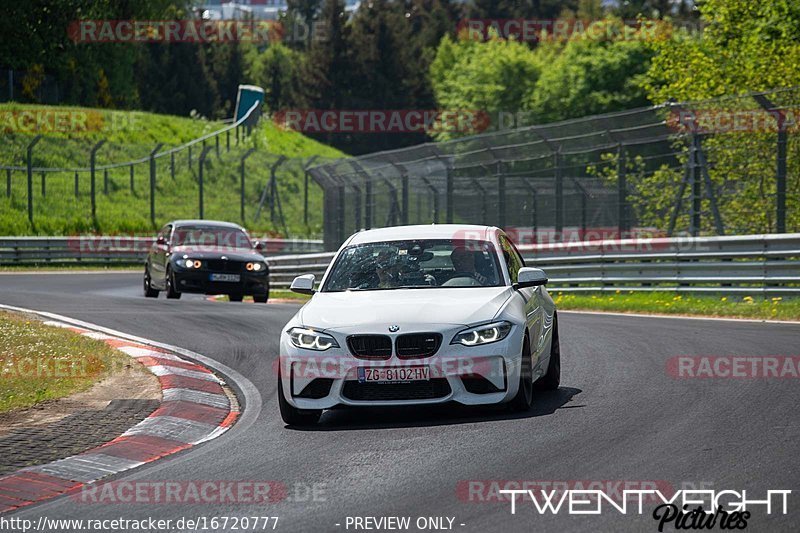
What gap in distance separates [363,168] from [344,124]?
70187 mm

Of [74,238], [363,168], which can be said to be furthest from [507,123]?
[363,168]

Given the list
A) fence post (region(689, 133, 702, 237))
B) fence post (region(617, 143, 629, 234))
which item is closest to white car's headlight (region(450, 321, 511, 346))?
fence post (region(689, 133, 702, 237))

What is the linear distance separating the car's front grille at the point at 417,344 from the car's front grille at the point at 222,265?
15.4 m

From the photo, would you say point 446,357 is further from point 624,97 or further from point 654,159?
point 624,97

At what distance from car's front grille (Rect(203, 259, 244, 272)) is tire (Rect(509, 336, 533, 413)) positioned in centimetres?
1518

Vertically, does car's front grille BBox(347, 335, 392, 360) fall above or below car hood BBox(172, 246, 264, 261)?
above

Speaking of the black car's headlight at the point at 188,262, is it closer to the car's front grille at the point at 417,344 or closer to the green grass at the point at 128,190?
the car's front grille at the point at 417,344

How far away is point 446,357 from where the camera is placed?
905cm

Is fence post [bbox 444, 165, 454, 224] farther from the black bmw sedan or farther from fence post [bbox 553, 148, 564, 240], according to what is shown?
the black bmw sedan

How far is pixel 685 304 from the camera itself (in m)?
19.5

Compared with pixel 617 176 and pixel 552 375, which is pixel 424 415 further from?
pixel 617 176

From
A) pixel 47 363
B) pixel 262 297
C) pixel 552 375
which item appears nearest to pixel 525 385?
pixel 552 375

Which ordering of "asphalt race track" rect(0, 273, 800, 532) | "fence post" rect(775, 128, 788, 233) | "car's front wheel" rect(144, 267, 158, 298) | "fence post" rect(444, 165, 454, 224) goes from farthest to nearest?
"fence post" rect(444, 165, 454, 224)
"car's front wheel" rect(144, 267, 158, 298)
"fence post" rect(775, 128, 788, 233)
"asphalt race track" rect(0, 273, 800, 532)

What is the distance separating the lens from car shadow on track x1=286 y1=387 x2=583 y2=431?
918 cm
